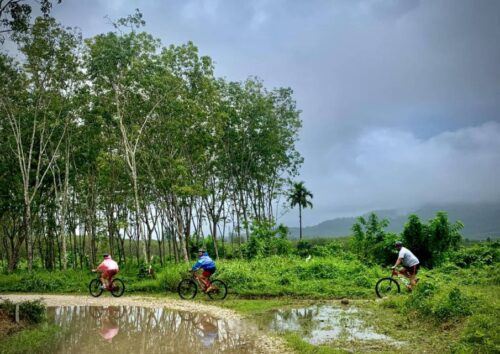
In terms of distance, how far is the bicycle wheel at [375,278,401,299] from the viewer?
15.8 m

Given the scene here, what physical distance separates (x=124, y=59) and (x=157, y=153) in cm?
832

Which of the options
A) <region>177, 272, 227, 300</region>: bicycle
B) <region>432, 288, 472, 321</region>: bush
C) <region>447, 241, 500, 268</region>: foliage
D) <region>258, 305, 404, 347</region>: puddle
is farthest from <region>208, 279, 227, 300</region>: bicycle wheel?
<region>447, 241, 500, 268</region>: foliage

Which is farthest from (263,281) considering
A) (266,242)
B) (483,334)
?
(266,242)

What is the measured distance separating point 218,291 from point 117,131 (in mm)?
15974

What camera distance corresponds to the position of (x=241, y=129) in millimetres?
36562

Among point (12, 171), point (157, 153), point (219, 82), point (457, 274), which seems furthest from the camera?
point (219, 82)

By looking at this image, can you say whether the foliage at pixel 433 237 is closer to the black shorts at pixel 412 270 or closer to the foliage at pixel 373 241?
the foliage at pixel 373 241

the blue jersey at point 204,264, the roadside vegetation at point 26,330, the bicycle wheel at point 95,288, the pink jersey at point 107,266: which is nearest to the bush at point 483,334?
the roadside vegetation at point 26,330

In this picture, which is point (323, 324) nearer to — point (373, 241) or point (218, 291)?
point (218, 291)

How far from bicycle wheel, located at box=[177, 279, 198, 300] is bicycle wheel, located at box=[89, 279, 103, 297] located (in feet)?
12.9

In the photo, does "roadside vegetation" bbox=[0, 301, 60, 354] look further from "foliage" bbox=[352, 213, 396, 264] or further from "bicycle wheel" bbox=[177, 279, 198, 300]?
"foliage" bbox=[352, 213, 396, 264]

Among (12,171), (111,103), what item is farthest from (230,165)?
(12,171)

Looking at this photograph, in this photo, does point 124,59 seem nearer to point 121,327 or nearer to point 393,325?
point 121,327

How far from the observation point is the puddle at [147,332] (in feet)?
31.6
